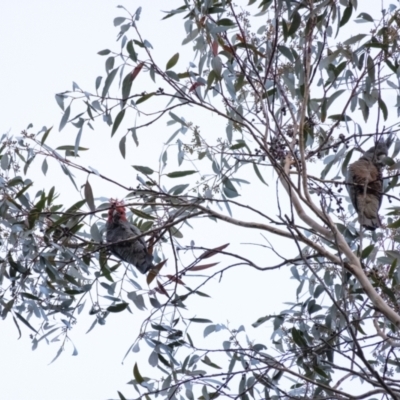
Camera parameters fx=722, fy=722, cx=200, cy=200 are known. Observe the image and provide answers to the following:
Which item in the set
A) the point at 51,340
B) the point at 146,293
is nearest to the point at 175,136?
the point at 146,293

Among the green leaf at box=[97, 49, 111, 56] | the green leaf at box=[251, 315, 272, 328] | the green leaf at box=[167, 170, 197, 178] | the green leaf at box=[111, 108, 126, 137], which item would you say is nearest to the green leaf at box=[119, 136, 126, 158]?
the green leaf at box=[111, 108, 126, 137]

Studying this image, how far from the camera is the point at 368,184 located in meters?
2.41

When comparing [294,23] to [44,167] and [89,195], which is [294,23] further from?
[44,167]

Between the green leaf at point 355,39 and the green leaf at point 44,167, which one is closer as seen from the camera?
the green leaf at point 355,39

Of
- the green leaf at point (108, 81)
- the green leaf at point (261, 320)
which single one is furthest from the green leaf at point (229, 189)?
the green leaf at point (108, 81)

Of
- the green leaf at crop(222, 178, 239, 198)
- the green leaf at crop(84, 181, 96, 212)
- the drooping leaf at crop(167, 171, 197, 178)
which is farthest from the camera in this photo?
the green leaf at crop(222, 178, 239, 198)

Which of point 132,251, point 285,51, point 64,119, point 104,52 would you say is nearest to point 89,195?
point 132,251

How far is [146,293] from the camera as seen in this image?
2346mm

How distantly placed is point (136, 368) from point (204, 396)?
24 cm

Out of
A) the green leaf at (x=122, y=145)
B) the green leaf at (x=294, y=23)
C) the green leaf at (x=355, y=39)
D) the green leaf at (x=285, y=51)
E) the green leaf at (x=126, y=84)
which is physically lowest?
the green leaf at (x=122, y=145)

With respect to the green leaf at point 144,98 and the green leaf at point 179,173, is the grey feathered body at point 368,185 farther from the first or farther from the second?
the green leaf at point 144,98

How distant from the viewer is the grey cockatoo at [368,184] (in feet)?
7.66

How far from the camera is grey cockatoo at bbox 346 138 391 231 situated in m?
2.33

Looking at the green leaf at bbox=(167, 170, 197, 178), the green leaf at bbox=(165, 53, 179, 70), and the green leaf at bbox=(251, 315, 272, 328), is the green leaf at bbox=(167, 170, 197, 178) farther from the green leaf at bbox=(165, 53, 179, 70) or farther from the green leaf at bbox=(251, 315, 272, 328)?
the green leaf at bbox=(251, 315, 272, 328)
